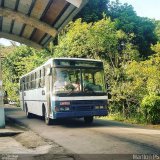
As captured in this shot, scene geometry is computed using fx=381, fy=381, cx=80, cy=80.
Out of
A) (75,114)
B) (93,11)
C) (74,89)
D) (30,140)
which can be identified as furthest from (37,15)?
(93,11)

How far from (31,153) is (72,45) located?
1775 cm

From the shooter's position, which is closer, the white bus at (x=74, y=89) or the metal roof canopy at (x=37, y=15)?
the metal roof canopy at (x=37, y=15)

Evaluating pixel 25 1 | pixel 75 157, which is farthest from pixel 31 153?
pixel 25 1

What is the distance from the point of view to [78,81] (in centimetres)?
1595

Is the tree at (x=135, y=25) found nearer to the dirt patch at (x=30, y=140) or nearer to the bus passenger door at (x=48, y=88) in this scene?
the bus passenger door at (x=48, y=88)

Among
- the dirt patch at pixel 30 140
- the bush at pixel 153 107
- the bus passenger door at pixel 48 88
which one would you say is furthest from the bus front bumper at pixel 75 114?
the bush at pixel 153 107

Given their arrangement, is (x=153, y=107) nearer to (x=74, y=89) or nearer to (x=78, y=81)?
(x=78, y=81)

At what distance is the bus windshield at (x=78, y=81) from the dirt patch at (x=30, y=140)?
9.18 feet

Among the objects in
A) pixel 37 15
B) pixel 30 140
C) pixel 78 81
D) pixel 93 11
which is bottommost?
pixel 30 140

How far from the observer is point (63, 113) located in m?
15.6

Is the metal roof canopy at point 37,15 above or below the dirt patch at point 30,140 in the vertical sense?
above

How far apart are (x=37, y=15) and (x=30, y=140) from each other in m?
4.25

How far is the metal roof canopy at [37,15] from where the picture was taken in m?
11.7

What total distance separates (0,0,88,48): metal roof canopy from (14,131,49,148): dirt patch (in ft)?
12.2
